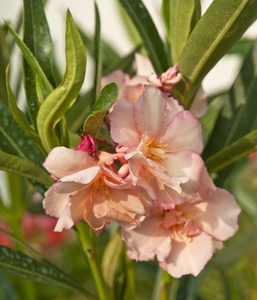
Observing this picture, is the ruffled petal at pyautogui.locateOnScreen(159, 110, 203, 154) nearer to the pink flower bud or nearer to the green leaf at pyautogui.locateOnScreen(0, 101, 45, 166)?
the pink flower bud

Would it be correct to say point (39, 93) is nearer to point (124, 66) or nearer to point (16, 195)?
point (124, 66)

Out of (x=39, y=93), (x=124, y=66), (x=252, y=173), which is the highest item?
(x=39, y=93)

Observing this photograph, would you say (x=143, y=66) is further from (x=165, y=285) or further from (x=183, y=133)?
(x=165, y=285)

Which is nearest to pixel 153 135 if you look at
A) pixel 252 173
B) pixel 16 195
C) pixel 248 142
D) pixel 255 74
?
pixel 248 142

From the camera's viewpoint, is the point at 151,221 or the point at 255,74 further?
the point at 255,74

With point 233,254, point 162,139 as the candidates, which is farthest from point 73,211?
point 233,254

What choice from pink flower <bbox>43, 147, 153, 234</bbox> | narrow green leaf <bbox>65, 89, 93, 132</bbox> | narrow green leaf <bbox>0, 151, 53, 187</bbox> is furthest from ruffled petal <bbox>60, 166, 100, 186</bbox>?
narrow green leaf <bbox>65, 89, 93, 132</bbox>
